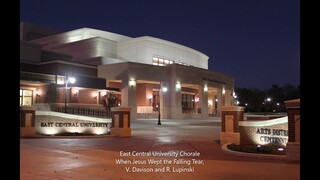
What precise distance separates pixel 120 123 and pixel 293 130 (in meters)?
11.9

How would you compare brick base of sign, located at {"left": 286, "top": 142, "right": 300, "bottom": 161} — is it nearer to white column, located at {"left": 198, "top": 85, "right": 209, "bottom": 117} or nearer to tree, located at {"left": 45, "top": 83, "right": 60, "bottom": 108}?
tree, located at {"left": 45, "top": 83, "right": 60, "bottom": 108}

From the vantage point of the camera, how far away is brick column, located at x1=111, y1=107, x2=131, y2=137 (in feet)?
69.5

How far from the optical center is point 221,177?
8.46m

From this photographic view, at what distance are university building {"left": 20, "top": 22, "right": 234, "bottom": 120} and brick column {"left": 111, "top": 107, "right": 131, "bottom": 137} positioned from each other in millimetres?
14539

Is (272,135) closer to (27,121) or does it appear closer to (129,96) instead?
(27,121)

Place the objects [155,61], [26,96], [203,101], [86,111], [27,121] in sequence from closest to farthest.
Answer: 1. [27,121]
2. [86,111]
3. [26,96]
4. [203,101]
5. [155,61]

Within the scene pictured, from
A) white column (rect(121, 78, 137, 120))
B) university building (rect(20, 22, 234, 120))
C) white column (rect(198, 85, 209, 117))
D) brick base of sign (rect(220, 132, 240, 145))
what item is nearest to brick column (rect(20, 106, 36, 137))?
brick base of sign (rect(220, 132, 240, 145))

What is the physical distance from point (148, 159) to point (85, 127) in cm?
1210

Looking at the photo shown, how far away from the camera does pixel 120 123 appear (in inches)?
840

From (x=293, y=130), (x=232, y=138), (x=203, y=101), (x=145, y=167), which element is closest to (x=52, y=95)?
(x=203, y=101)
